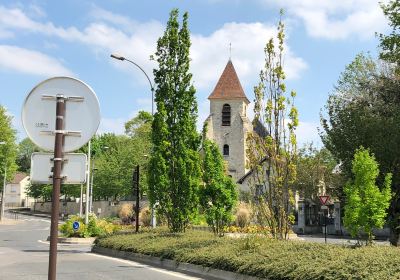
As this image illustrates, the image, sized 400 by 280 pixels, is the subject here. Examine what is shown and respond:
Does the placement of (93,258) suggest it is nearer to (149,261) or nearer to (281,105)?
(149,261)

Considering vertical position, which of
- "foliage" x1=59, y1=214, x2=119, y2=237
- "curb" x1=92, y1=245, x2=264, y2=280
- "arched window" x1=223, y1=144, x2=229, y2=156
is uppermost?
"arched window" x1=223, y1=144, x2=229, y2=156

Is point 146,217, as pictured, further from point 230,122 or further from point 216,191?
point 230,122

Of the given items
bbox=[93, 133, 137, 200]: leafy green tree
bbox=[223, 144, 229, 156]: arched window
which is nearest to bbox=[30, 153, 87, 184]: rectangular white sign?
bbox=[93, 133, 137, 200]: leafy green tree

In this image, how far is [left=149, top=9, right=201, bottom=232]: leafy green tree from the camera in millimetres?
20219

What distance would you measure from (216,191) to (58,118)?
16045 millimetres

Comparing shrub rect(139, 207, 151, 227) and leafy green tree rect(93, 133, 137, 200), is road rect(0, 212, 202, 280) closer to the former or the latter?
shrub rect(139, 207, 151, 227)

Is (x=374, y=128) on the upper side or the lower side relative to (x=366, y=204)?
upper

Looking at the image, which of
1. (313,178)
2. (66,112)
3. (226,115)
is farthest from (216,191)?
(226,115)

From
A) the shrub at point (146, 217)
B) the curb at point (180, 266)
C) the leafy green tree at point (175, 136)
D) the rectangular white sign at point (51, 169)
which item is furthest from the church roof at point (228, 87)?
the rectangular white sign at point (51, 169)

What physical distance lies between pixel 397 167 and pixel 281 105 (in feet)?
37.2

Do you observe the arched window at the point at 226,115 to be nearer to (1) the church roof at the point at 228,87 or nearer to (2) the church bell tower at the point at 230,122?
(2) the church bell tower at the point at 230,122

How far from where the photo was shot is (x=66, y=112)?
4.38 m

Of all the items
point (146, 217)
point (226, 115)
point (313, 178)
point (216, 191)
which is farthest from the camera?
point (226, 115)

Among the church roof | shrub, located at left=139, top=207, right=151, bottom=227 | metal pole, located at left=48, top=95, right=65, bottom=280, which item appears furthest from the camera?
the church roof
